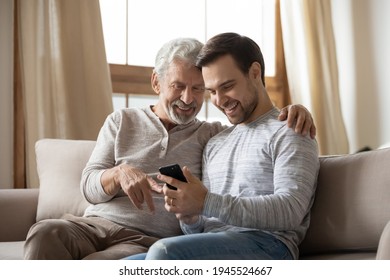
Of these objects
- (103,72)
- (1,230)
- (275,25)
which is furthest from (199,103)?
(275,25)

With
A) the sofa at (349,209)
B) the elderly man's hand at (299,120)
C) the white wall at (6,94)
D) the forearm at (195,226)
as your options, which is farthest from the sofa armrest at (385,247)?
the white wall at (6,94)

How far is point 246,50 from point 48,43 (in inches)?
53.4

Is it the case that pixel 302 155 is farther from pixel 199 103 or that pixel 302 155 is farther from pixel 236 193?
pixel 199 103

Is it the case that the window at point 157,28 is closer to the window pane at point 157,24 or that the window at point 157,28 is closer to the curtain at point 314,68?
the window pane at point 157,24

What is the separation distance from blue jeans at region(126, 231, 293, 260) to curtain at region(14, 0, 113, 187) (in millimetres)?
1359

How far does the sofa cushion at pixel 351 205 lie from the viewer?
1339 millimetres

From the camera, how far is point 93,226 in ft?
5.08

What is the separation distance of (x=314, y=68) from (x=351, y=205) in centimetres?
199

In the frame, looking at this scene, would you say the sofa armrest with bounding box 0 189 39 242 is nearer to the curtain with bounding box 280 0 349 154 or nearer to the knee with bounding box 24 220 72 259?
the knee with bounding box 24 220 72 259

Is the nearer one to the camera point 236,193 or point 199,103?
point 236,193

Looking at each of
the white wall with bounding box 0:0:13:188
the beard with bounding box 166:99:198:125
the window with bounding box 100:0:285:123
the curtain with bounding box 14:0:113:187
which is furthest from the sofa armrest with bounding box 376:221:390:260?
the window with bounding box 100:0:285:123

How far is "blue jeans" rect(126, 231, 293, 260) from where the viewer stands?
116cm

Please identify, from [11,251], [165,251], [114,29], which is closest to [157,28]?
[114,29]

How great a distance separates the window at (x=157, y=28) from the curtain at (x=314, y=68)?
0.12 m
